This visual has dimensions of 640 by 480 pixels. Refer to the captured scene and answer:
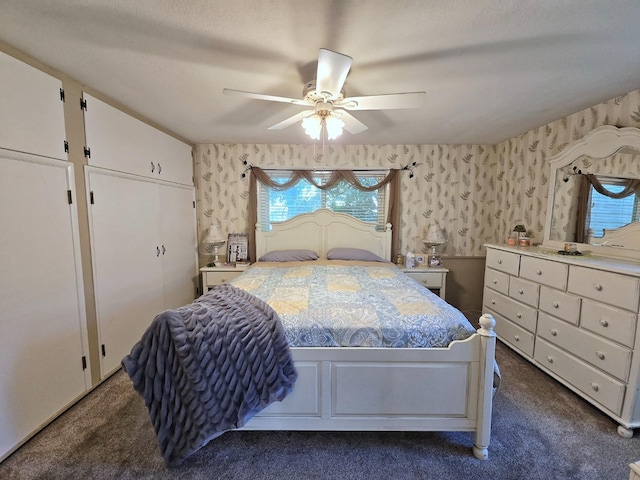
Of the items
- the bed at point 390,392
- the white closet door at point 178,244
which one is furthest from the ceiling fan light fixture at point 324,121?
the white closet door at point 178,244

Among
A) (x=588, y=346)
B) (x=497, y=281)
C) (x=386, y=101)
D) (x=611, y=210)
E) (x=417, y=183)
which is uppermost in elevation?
(x=386, y=101)

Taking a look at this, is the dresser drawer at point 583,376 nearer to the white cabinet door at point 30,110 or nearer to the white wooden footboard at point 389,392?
the white wooden footboard at point 389,392

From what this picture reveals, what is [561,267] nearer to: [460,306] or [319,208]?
[460,306]

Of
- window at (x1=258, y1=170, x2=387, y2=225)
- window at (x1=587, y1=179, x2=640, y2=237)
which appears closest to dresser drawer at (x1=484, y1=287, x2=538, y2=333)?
window at (x1=587, y1=179, x2=640, y2=237)

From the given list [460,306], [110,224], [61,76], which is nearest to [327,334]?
[110,224]

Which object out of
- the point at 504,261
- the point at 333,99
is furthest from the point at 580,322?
the point at 333,99

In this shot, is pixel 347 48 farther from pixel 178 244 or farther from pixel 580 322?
pixel 178 244

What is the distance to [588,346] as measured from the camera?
1893mm

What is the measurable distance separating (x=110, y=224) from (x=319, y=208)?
232cm

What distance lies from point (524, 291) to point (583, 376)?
746mm

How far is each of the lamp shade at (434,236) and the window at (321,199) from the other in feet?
2.07

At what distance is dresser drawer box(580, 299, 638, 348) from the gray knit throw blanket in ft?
6.79

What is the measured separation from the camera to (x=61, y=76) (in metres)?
1.85

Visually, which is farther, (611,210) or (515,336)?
(515,336)
